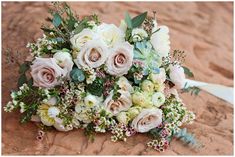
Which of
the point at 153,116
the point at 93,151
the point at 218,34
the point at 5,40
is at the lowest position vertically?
the point at 93,151

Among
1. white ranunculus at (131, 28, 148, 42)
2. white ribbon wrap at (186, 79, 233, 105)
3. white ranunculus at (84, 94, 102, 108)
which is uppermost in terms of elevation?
white ranunculus at (131, 28, 148, 42)

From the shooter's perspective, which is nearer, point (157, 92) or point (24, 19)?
point (157, 92)

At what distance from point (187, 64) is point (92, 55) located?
1443 millimetres

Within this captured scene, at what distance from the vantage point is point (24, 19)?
4.54m

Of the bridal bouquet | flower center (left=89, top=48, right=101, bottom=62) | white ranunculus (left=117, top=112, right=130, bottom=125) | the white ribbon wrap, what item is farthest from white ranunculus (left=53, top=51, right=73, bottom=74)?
the white ribbon wrap

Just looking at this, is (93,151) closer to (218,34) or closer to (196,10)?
(218,34)

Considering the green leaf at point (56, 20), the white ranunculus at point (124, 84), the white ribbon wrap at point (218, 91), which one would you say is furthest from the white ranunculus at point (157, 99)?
the white ribbon wrap at point (218, 91)

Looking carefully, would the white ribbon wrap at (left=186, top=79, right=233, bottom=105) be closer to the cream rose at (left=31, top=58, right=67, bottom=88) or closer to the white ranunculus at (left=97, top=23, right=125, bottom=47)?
the white ranunculus at (left=97, top=23, right=125, bottom=47)

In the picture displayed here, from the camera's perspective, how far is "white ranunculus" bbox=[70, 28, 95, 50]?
125 inches

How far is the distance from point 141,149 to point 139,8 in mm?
2308

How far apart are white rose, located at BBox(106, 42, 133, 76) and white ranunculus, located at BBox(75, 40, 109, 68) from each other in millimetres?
40

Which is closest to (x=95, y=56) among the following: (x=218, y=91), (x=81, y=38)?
(x=81, y=38)

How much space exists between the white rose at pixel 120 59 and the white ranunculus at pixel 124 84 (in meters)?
0.06

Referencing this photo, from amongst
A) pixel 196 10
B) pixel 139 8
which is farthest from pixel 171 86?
pixel 196 10
